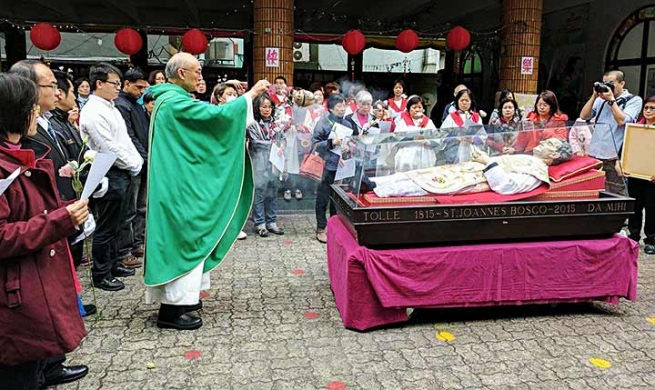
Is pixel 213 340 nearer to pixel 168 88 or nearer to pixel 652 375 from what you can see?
pixel 168 88

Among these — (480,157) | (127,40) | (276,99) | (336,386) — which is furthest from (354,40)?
(336,386)

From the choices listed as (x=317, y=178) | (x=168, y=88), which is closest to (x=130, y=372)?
(x=168, y=88)

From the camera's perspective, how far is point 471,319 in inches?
158

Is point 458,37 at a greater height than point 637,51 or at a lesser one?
greater

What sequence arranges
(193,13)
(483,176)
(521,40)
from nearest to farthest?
(483,176) → (521,40) → (193,13)

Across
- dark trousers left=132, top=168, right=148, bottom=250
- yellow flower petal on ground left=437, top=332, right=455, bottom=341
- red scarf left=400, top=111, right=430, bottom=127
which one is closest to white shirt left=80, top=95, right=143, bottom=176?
dark trousers left=132, top=168, right=148, bottom=250

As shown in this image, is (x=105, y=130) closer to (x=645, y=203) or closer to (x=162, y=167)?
(x=162, y=167)

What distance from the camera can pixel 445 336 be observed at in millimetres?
3717

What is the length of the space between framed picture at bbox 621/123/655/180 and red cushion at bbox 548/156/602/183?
1.83 meters

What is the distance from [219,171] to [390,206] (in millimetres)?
1201

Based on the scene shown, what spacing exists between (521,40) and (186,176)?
26.8ft

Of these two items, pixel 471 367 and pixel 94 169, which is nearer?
pixel 94 169

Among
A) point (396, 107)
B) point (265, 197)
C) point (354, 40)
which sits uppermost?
point (354, 40)

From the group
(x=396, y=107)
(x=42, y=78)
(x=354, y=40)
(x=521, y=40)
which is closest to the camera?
(x=42, y=78)
